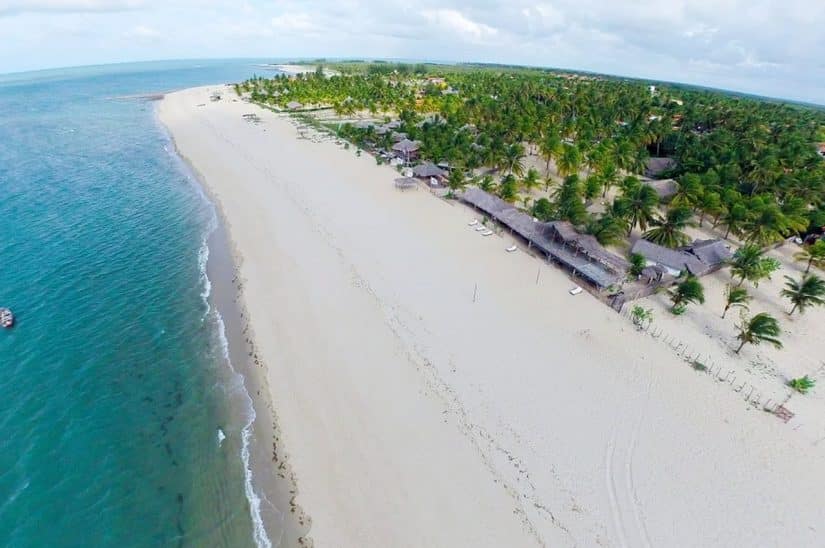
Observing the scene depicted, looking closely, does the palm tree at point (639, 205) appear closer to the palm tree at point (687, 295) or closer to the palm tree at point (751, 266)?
the palm tree at point (751, 266)

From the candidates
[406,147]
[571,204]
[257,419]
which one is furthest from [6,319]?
[406,147]

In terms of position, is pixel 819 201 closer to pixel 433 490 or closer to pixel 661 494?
pixel 661 494

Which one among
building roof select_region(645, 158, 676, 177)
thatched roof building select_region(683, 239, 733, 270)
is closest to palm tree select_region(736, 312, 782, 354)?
thatched roof building select_region(683, 239, 733, 270)

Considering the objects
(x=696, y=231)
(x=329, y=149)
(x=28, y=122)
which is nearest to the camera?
(x=696, y=231)

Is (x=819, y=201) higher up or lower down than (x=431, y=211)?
higher up

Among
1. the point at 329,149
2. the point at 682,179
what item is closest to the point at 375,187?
the point at 329,149

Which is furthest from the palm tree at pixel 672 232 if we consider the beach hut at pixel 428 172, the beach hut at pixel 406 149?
the beach hut at pixel 406 149
